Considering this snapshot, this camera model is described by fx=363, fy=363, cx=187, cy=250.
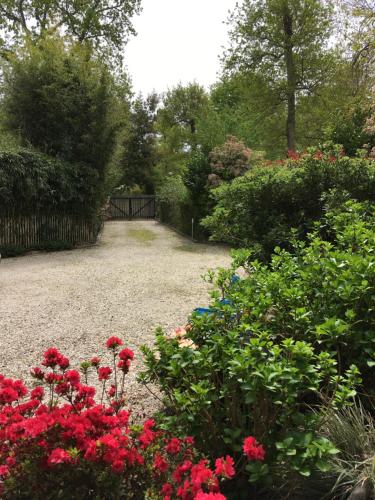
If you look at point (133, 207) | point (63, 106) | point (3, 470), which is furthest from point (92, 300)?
point (133, 207)

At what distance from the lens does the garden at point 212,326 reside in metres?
1.32

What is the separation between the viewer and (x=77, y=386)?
5.50 feet

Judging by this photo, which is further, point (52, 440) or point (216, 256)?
point (216, 256)

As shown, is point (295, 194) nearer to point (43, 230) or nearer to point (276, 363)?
point (276, 363)

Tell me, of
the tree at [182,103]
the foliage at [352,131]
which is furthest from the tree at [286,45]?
the tree at [182,103]

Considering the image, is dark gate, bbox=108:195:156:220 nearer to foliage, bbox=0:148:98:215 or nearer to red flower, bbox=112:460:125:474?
foliage, bbox=0:148:98:215

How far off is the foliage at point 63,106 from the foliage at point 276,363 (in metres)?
9.61

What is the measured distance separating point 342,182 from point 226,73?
653 inches

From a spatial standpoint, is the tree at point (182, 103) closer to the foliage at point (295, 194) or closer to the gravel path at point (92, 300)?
the gravel path at point (92, 300)

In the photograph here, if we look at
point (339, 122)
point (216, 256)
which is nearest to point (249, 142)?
point (339, 122)

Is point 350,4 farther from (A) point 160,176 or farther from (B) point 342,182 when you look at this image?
(A) point 160,176

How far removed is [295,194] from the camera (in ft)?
14.1

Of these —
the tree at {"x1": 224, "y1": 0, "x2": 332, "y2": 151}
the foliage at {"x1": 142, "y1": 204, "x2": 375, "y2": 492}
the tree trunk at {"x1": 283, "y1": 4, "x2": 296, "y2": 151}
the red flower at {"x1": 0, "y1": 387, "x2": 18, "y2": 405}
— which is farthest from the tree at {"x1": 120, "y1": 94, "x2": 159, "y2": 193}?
the red flower at {"x1": 0, "y1": 387, "x2": 18, "y2": 405}

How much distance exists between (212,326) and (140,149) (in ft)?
86.8
